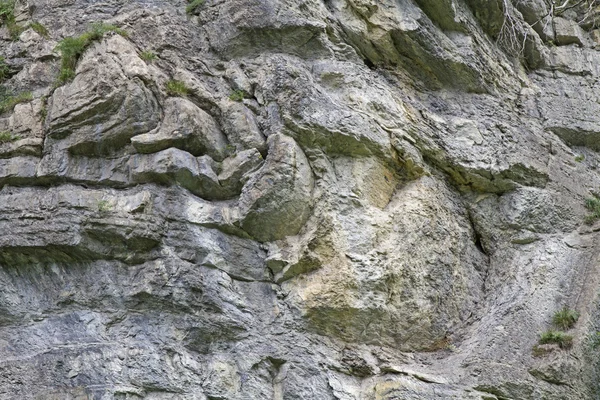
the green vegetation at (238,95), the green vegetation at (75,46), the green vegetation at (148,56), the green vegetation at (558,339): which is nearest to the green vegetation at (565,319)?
the green vegetation at (558,339)

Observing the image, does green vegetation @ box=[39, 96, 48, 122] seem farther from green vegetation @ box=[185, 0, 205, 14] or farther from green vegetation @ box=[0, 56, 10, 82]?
green vegetation @ box=[185, 0, 205, 14]

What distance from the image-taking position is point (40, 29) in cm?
1102

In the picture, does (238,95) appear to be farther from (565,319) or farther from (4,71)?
(565,319)

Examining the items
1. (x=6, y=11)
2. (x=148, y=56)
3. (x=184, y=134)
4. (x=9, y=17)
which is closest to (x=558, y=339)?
(x=184, y=134)

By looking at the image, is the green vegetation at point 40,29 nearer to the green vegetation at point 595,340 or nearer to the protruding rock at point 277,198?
the protruding rock at point 277,198

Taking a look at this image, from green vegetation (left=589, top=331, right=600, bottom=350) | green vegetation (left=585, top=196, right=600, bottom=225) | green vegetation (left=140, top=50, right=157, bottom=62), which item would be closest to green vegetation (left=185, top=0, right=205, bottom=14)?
green vegetation (left=140, top=50, right=157, bottom=62)

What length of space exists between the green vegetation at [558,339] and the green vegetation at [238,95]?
526 centimetres

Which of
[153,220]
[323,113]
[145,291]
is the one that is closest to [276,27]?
[323,113]

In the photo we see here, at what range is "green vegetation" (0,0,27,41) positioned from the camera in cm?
1127

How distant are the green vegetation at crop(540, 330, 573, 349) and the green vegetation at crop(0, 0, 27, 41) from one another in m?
9.13

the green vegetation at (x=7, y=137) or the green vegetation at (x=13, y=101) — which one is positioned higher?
the green vegetation at (x=13, y=101)

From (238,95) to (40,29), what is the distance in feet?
11.6

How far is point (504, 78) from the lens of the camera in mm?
12867

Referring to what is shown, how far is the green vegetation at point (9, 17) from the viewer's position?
37.0 ft
